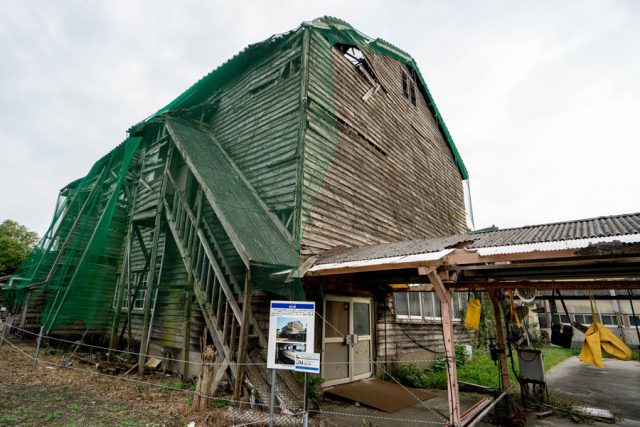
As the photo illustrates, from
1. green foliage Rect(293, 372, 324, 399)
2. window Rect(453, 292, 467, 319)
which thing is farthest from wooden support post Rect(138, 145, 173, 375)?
window Rect(453, 292, 467, 319)

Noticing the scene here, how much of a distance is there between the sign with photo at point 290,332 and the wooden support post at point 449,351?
1.81 metres

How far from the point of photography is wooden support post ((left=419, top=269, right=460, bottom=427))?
4.56m

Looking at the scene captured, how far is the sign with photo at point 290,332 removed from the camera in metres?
4.71

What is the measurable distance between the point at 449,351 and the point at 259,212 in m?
5.25

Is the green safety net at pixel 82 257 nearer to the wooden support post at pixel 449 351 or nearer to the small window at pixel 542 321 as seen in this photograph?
the wooden support post at pixel 449 351

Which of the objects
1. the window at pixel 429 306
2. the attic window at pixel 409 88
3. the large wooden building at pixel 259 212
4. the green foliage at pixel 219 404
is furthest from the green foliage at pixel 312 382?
the attic window at pixel 409 88

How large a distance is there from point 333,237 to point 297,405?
3983mm

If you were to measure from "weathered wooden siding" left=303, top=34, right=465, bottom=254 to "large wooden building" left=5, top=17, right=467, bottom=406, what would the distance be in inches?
2.3

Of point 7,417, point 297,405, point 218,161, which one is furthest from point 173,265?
point 297,405

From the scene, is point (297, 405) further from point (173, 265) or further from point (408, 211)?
point (408, 211)

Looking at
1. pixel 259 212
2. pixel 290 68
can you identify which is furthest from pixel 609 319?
pixel 290 68

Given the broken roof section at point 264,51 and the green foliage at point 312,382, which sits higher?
the broken roof section at point 264,51

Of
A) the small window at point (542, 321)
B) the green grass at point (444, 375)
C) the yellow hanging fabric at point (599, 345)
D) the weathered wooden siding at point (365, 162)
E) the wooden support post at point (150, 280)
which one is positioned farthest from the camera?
the small window at point (542, 321)

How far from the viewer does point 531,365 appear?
7.44m
